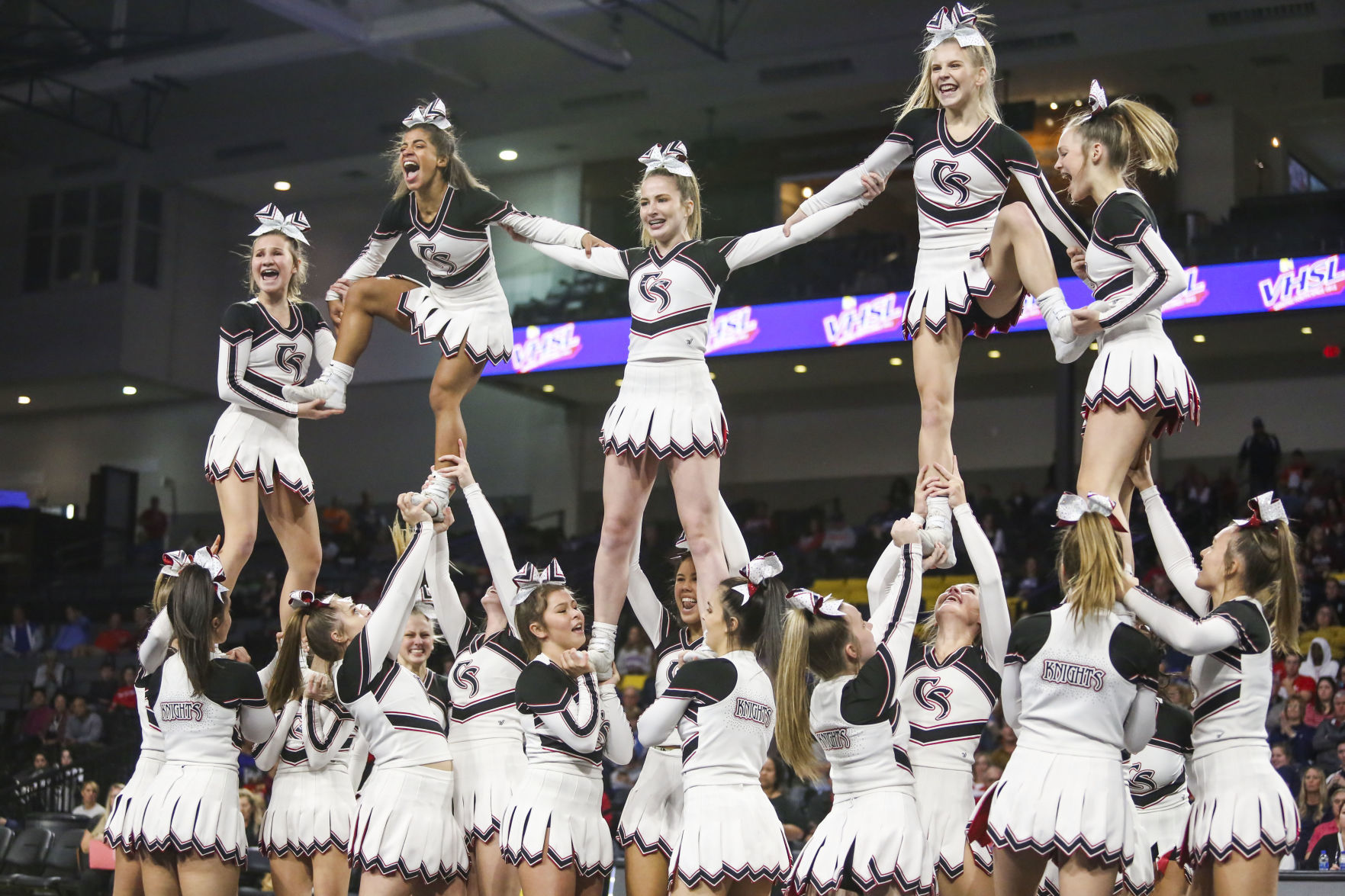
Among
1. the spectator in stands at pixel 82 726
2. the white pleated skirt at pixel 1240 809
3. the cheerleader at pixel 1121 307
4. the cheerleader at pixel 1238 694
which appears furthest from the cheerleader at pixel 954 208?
the spectator in stands at pixel 82 726

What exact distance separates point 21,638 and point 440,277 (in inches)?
653

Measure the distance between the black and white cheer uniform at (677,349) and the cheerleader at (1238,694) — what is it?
202 cm

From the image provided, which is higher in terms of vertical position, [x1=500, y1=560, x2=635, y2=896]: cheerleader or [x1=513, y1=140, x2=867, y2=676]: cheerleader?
[x1=513, y1=140, x2=867, y2=676]: cheerleader

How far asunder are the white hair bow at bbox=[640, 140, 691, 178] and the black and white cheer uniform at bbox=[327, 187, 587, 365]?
0.45 metres

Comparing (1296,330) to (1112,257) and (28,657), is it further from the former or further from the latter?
(28,657)

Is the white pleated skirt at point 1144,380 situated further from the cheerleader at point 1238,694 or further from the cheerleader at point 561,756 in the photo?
the cheerleader at point 561,756

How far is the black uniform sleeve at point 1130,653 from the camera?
4.55 m

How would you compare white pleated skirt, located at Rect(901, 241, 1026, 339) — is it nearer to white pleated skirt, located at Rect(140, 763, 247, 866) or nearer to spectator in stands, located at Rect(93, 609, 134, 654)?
white pleated skirt, located at Rect(140, 763, 247, 866)

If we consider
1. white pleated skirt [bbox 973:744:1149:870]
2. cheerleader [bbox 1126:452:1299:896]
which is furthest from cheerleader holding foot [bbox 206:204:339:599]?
cheerleader [bbox 1126:452:1299:896]

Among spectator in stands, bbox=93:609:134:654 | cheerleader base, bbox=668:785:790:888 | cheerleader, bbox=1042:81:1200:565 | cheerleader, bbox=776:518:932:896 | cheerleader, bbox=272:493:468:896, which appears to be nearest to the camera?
cheerleader, bbox=776:518:932:896

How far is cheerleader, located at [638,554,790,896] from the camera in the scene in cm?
486

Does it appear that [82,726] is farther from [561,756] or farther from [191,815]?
[561,756]

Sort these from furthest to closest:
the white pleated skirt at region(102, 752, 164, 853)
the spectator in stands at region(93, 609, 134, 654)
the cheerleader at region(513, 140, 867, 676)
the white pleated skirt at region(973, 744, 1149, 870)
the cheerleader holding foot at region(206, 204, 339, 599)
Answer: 1. the spectator in stands at region(93, 609, 134, 654)
2. the cheerleader holding foot at region(206, 204, 339, 599)
3. the cheerleader at region(513, 140, 867, 676)
4. the white pleated skirt at region(102, 752, 164, 853)
5. the white pleated skirt at region(973, 744, 1149, 870)

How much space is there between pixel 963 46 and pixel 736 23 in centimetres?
1490
